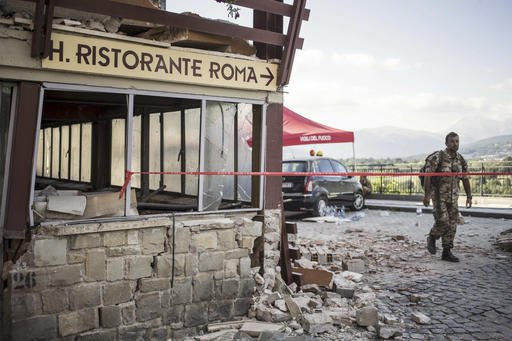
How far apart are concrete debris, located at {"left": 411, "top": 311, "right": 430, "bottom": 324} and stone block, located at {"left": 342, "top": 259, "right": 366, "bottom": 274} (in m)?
2.19

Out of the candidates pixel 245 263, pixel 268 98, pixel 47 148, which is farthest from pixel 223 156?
pixel 47 148

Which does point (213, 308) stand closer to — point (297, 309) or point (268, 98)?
Result: point (297, 309)

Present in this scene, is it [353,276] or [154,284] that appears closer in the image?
[154,284]

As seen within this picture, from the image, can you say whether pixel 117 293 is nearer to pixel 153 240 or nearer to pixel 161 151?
pixel 153 240

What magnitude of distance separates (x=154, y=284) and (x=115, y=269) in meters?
0.49

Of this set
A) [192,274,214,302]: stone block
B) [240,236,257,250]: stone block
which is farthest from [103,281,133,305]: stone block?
[240,236,257,250]: stone block

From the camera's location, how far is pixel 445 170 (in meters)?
8.21

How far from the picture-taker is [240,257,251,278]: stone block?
5703mm

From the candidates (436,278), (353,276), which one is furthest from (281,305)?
(436,278)

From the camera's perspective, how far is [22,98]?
4391mm

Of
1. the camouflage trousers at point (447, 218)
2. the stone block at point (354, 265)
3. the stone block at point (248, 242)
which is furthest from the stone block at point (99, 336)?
the camouflage trousers at point (447, 218)

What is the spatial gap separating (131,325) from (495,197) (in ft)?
65.6

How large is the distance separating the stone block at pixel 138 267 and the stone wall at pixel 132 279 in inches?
0.4

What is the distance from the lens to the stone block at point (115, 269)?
479cm
